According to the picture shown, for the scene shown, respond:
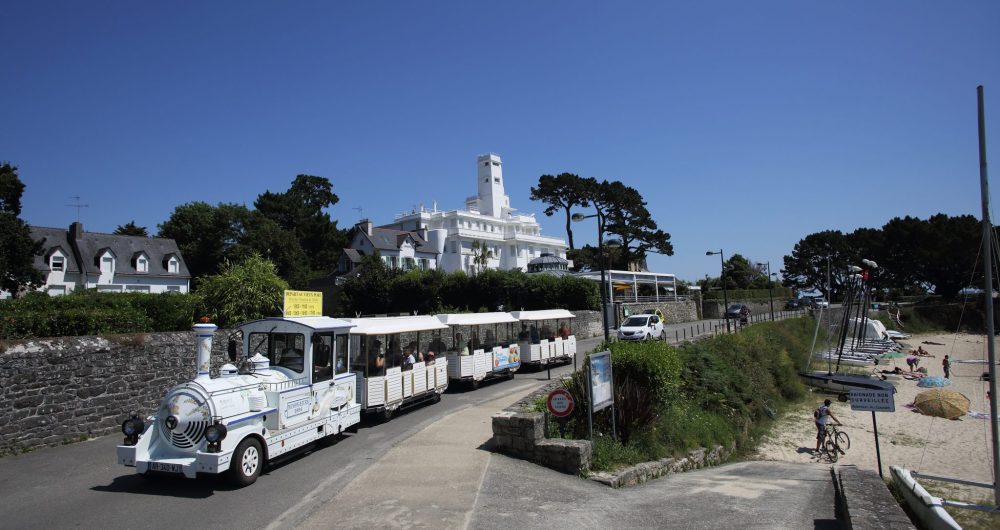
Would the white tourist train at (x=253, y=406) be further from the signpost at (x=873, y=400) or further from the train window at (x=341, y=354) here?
the signpost at (x=873, y=400)

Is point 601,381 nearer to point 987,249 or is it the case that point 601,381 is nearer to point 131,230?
point 987,249

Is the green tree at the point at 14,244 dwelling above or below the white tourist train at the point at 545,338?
above

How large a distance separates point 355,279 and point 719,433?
3592 centimetres

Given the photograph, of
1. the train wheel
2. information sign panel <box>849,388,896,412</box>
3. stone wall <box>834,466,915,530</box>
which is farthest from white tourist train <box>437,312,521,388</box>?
stone wall <box>834,466,915,530</box>

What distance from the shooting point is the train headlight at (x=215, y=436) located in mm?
Result: 7672

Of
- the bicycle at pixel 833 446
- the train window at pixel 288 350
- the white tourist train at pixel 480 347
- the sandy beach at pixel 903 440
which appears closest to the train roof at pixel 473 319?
the white tourist train at pixel 480 347

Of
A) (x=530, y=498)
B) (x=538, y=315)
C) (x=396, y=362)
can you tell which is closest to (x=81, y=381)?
(x=396, y=362)

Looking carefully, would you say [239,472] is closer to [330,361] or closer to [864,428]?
[330,361]

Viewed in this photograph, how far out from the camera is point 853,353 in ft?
118

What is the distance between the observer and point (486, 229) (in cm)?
7681

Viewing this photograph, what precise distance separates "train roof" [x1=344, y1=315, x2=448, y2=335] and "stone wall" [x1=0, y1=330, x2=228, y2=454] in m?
4.22

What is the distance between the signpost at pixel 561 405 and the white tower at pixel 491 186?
72.2 meters

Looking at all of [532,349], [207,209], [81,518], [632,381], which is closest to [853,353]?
[532,349]

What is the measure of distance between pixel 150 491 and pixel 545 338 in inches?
661
